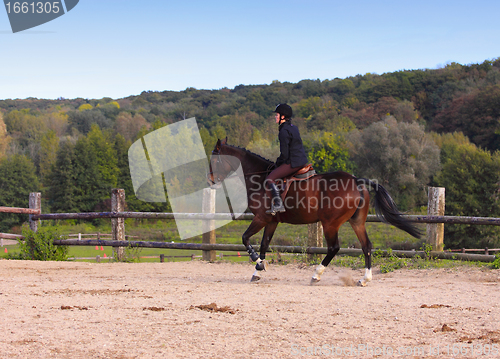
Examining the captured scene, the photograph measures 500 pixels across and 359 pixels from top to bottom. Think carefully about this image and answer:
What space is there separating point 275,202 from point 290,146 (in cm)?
87

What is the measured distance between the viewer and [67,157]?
54.3 metres

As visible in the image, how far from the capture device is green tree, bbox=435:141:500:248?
1217 inches

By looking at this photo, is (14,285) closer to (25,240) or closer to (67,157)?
(25,240)

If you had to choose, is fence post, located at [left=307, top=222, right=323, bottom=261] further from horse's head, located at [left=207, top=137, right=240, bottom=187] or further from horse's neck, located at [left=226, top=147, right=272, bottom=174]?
horse's head, located at [left=207, top=137, right=240, bottom=187]

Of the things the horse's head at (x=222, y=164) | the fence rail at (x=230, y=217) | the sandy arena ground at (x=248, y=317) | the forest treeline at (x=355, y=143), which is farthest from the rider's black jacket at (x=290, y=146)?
the forest treeline at (x=355, y=143)

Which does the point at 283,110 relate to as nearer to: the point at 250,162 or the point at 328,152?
the point at 250,162

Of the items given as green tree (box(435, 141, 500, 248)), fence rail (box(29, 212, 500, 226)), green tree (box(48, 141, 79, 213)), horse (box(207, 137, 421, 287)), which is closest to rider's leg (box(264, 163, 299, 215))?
horse (box(207, 137, 421, 287))

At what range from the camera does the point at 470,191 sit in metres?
35.2

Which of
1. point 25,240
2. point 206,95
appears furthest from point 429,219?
point 206,95

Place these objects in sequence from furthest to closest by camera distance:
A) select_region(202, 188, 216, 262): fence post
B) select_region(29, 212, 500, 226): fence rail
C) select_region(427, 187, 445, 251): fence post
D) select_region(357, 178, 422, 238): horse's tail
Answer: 1. select_region(202, 188, 216, 262): fence post
2. select_region(427, 187, 445, 251): fence post
3. select_region(29, 212, 500, 226): fence rail
4. select_region(357, 178, 422, 238): horse's tail

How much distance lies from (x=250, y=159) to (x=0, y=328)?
4.28 meters

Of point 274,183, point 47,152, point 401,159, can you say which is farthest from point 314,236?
point 47,152

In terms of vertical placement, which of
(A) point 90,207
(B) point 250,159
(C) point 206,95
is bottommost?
(A) point 90,207

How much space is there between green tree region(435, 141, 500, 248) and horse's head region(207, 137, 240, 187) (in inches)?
1100
